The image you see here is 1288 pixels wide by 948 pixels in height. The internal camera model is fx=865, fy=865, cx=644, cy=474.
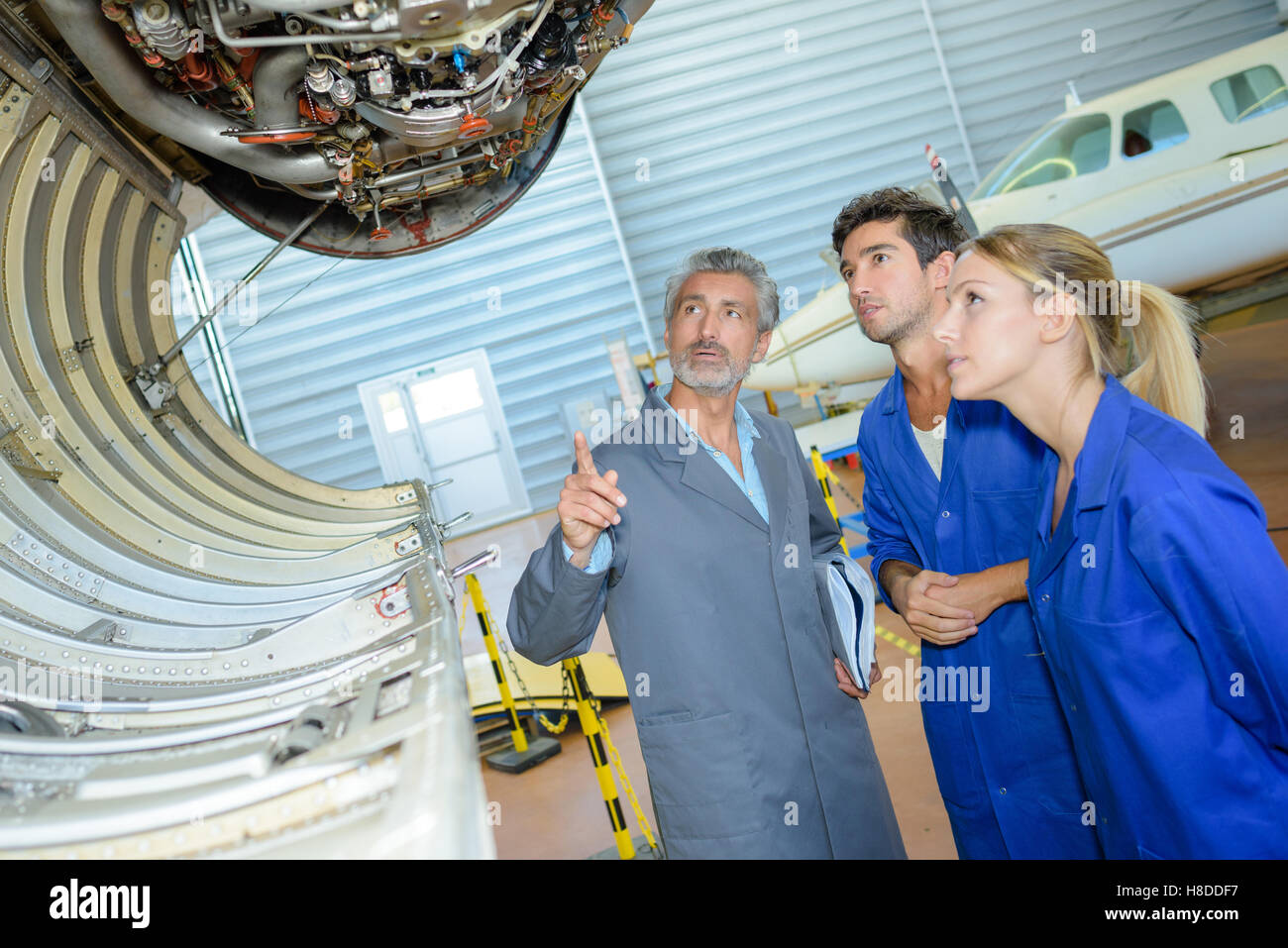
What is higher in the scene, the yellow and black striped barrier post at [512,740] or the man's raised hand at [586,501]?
the man's raised hand at [586,501]

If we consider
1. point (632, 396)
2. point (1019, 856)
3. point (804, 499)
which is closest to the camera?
point (1019, 856)

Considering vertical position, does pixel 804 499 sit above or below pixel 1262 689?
above

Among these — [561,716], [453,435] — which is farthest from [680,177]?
[561,716]

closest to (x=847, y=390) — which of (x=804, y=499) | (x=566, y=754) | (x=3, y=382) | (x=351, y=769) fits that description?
(x=566, y=754)

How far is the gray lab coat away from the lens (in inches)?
62.7

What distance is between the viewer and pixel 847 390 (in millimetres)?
7656

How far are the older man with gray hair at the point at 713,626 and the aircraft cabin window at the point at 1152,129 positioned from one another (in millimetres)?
5417

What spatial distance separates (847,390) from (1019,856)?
634 centimetres

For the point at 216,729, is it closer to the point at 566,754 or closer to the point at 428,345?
the point at 566,754

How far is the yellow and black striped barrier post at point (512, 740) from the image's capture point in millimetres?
3949

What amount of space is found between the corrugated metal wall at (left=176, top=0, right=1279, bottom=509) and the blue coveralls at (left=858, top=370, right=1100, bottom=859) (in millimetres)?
9014

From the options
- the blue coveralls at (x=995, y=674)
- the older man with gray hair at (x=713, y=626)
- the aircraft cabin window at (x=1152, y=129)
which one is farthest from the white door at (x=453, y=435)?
the blue coveralls at (x=995, y=674)

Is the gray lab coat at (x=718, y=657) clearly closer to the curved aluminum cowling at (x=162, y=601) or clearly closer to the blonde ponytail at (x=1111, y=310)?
the curved aluminum cowling at (x=162, y=601)
